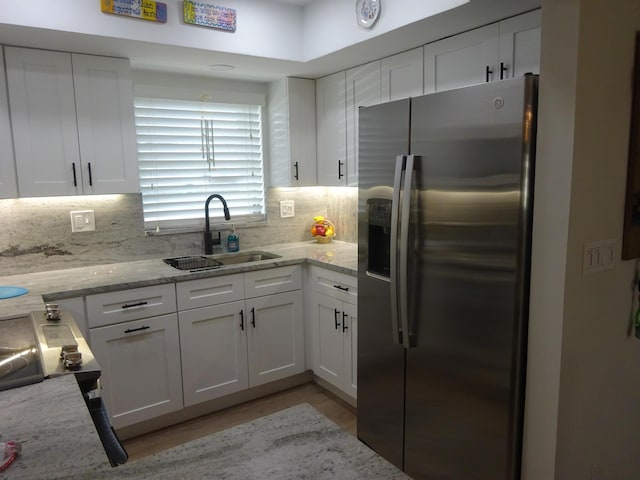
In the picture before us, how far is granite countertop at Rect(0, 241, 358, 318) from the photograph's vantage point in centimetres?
219

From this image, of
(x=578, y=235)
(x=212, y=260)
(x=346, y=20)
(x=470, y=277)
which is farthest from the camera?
(x=212, y=260)

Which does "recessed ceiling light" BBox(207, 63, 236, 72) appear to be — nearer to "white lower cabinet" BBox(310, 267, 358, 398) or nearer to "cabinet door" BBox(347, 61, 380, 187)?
"cabinet door" BBox(347, 61, 380, 187)

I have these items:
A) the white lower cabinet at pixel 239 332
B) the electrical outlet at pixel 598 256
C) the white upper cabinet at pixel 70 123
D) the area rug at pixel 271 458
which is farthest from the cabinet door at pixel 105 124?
the electrical outlet at pixel 598 256

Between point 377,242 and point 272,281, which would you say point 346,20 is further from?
point 272,281

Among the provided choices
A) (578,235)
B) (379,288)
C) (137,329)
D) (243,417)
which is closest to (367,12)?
(379,288)

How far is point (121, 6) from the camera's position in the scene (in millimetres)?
2250

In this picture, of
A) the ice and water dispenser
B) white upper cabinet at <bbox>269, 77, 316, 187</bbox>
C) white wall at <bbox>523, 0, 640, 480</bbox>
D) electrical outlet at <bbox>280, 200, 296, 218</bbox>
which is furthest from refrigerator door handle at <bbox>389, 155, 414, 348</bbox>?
electrical outlet at <bbox>280, 200, 296, 218</bbox>

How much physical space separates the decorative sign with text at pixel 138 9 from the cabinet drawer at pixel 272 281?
1.47 meters

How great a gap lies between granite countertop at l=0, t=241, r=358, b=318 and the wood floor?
0.89 m

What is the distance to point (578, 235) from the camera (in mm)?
1510

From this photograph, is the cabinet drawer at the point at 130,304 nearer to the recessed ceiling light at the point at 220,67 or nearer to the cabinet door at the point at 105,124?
the cabinet door at the point at 105,124

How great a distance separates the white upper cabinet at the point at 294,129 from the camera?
3.32 meters

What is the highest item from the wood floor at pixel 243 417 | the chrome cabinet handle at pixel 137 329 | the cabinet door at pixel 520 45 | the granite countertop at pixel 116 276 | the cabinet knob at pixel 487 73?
the cabinet door at pixel 520 45

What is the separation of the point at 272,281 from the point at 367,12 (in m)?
1.62
